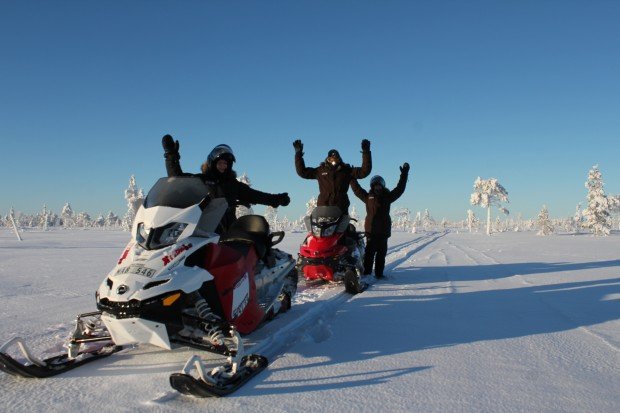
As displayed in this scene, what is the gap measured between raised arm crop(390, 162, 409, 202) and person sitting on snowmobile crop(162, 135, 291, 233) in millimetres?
4707

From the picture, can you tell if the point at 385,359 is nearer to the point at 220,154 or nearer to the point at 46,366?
the point at 46,366

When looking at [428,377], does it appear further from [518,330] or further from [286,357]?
[518,330]

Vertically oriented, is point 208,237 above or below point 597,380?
above

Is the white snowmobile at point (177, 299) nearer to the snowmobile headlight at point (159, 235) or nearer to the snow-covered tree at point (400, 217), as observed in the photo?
the snowmobile headlight at point (159, 235)

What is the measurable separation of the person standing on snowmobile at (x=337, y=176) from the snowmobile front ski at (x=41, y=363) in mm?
5382

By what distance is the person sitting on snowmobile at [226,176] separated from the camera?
501cm

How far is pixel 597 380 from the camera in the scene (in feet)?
9.22

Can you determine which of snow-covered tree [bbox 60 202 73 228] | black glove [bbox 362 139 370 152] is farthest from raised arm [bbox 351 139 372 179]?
snow-covered tree [bbox 60 202 73 228]

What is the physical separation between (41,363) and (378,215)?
23.2 feet

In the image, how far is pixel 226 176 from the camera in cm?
512

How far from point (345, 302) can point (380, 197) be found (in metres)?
3.93

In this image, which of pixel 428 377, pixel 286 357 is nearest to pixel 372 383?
pixel 428 377

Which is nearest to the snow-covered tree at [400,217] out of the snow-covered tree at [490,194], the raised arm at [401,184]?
the snow-covered tree at [490,194]

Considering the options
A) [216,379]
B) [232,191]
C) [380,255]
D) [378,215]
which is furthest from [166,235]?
[378,215]
